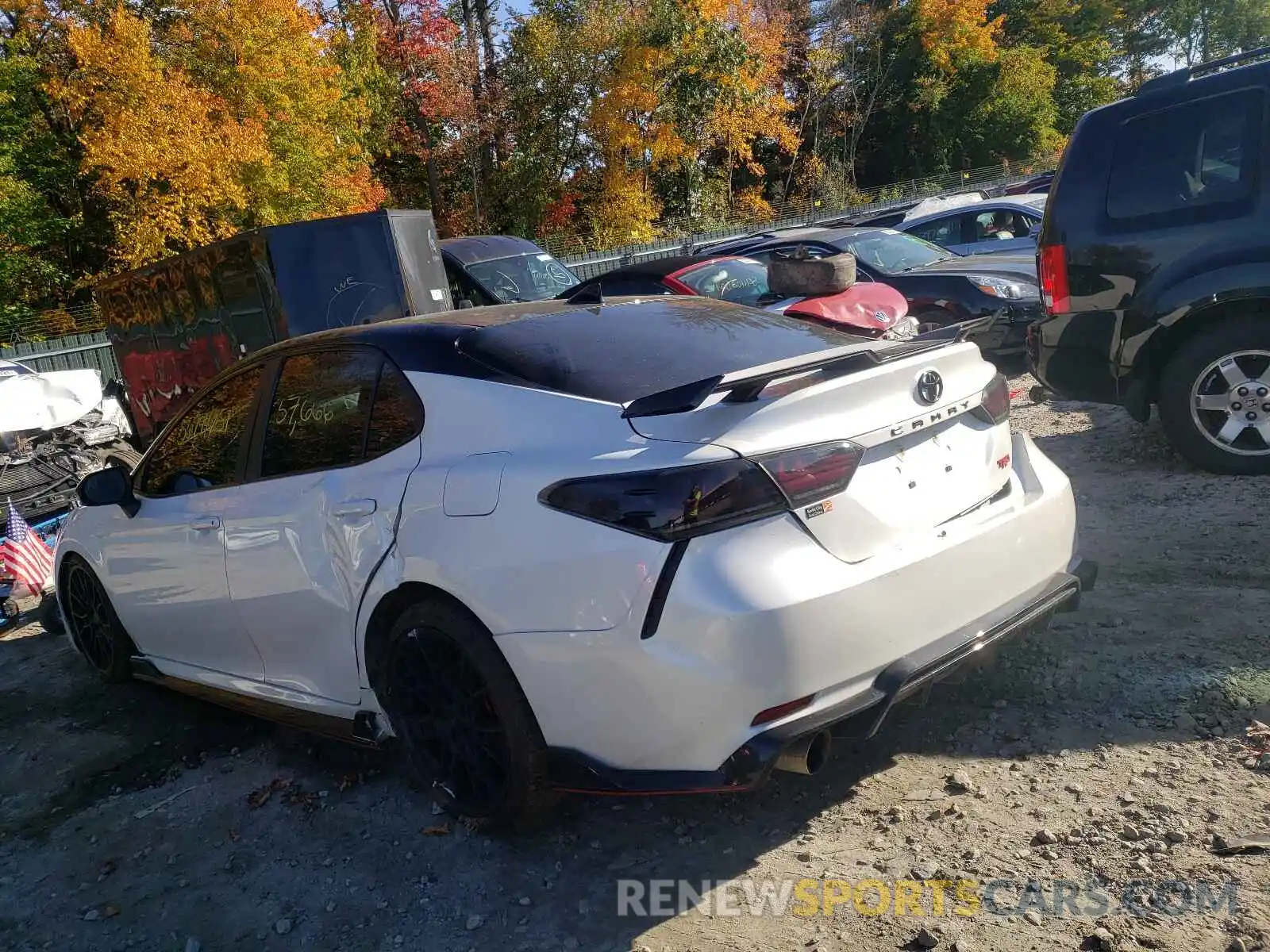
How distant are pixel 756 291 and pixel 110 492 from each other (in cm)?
610

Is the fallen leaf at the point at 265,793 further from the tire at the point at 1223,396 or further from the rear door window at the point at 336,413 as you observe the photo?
the tire at the point at 1223,396

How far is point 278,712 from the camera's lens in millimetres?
3883

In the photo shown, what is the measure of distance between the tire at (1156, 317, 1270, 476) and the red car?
2792mm

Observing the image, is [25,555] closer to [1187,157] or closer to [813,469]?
[813,469]

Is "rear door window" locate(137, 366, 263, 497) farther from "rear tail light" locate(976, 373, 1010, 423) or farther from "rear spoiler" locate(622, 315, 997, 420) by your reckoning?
"rear tail light" locate(976, 373, 1010, 423)

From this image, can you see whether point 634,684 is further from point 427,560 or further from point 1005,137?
point 1005,137

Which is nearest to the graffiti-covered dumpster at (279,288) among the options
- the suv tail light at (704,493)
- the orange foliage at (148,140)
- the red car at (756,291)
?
the red car at (756,291)

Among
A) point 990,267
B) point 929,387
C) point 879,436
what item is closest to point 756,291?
point 990,267

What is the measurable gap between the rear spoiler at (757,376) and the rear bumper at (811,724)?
82 cm

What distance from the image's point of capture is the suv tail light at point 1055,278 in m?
5.75

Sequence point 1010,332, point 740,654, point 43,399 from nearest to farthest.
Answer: point 740,654 → point 1010,332 → point 43,399

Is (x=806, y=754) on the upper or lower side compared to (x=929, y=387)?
lower

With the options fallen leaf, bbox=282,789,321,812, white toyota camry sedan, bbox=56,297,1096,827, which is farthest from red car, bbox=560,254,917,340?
fallen leaf, bbox=282,789,321,812

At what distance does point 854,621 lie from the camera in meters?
2.71
